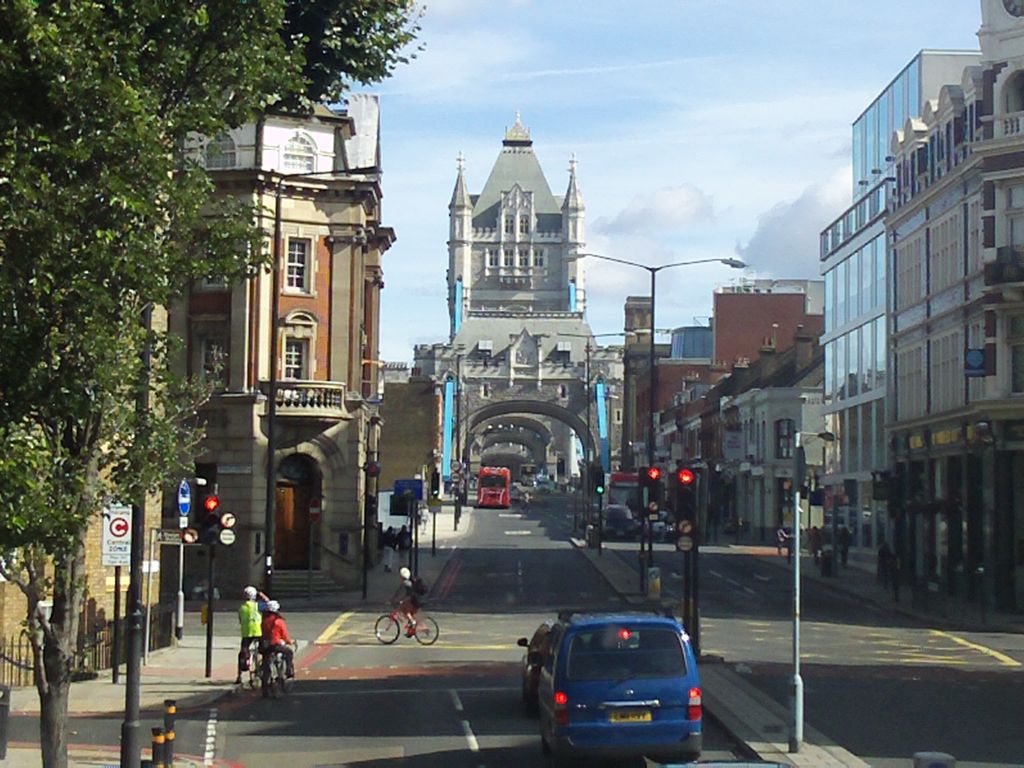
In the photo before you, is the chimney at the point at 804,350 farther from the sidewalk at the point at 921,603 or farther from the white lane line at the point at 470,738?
the white lane line at the point at 470,738

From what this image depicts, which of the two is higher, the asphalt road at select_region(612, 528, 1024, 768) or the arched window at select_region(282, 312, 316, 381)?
the arched window at select_region(282, 312, 316, 381)

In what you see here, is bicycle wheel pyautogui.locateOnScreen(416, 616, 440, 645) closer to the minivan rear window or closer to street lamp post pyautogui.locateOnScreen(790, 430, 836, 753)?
street lamp post pyautogui.locateOnScreen(790, 430, 836, 753)

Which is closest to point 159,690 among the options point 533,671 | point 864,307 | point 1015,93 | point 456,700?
point 456,700

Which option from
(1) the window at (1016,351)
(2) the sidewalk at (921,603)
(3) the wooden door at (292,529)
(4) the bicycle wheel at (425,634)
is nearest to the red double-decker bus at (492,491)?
(2) the sidewalk at (921,603)

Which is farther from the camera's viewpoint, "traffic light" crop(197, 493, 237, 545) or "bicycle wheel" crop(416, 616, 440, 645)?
"bicycle wheel" crop(416, 616, 440, 645)

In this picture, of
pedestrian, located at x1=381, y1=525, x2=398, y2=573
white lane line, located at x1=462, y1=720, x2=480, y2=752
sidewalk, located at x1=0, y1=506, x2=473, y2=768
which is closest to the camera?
sidewalk, located at x1=0, y1=506, x2=473, y2=768

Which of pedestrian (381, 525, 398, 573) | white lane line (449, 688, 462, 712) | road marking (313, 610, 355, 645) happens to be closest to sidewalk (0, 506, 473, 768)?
road marking (313, 610, 355, 645)

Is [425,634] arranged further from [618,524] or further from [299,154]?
[618,524]

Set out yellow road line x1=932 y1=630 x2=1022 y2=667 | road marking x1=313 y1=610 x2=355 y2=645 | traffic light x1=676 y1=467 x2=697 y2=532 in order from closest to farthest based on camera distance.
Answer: traffic light x1=676 y1=467 x2=697 y2=532 < yellow road line x1=932 y1=630 x2=1022 y2=667 < road marking x1=313 y1=610 x2=355 y2=645

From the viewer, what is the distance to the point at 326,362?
50844 millimetres

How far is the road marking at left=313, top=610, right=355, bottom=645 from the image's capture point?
3567cm

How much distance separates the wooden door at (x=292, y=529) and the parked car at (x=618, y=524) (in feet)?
141

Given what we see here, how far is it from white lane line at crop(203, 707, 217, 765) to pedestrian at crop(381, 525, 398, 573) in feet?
119

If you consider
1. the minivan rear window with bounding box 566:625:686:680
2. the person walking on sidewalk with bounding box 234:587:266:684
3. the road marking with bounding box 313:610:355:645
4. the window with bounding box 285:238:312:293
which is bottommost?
the road marking with bounding box 313:610:355:645
